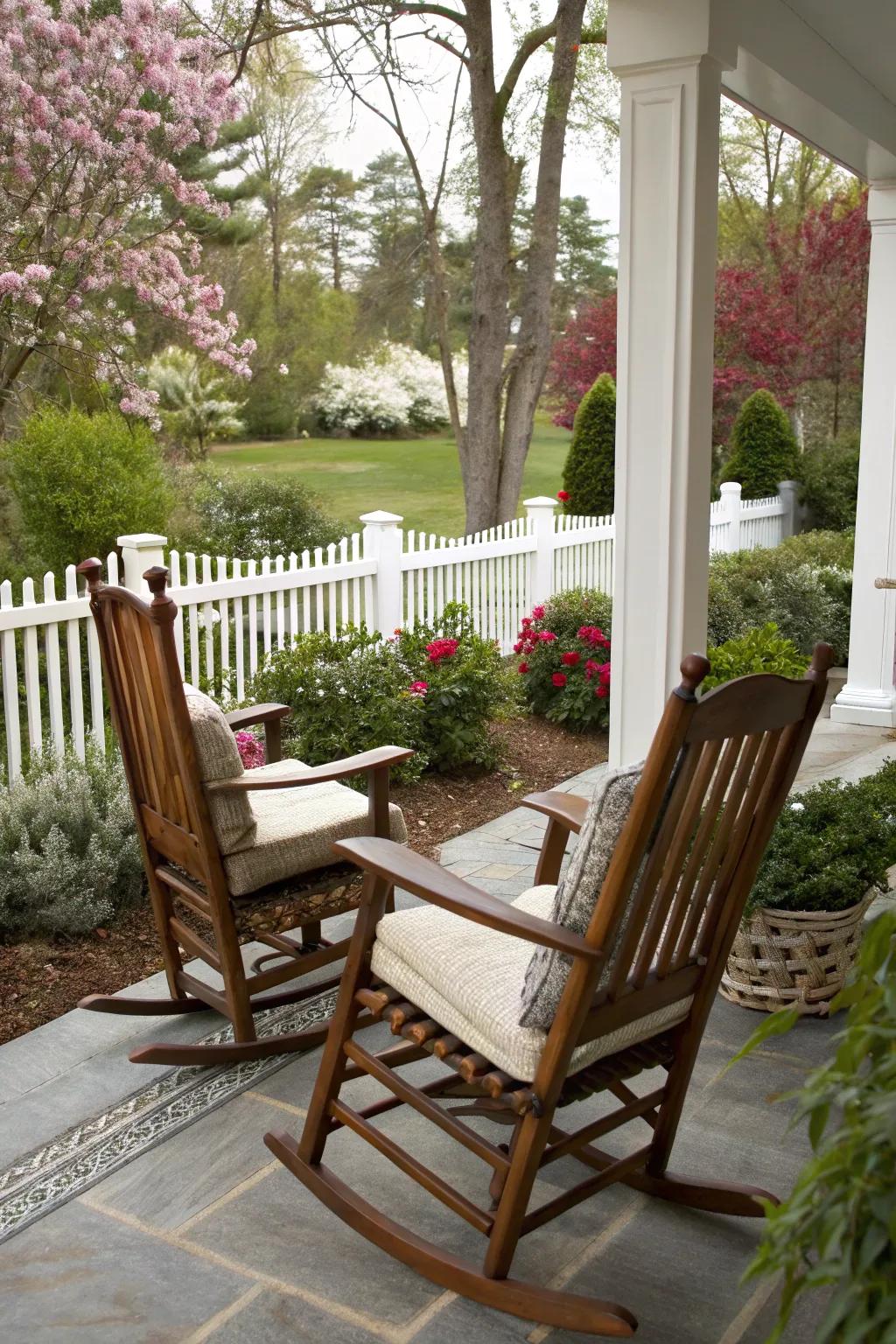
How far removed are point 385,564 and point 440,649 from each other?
4.02ft

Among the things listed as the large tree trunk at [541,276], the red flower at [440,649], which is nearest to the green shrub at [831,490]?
the large tree trunk at [541,276]

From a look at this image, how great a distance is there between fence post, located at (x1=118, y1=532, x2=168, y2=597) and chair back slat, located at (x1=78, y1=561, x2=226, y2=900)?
2190mm

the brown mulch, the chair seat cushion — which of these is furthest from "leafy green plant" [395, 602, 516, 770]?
the chair seat cushion

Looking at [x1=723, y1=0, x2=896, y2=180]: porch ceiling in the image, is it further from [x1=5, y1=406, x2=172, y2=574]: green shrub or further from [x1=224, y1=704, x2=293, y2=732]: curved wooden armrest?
[x1=5, y1=406, x2=172, y2=574]: green shrub

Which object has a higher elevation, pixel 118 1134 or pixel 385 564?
pixel 385 564

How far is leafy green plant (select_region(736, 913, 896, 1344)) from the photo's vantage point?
914 mm

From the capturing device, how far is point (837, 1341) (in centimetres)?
100

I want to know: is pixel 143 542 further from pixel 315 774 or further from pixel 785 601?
pixel 785 601

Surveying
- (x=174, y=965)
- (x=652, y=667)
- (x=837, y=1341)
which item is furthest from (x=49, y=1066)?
(x=837, y=1341)

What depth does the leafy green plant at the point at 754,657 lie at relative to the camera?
4.84m

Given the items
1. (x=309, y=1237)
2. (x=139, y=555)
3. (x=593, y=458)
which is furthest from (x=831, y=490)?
(x=309, y=1237)

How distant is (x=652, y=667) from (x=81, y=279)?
5.89 m

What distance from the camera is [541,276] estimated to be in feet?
37.0

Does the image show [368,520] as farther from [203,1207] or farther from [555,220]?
[555,220]
